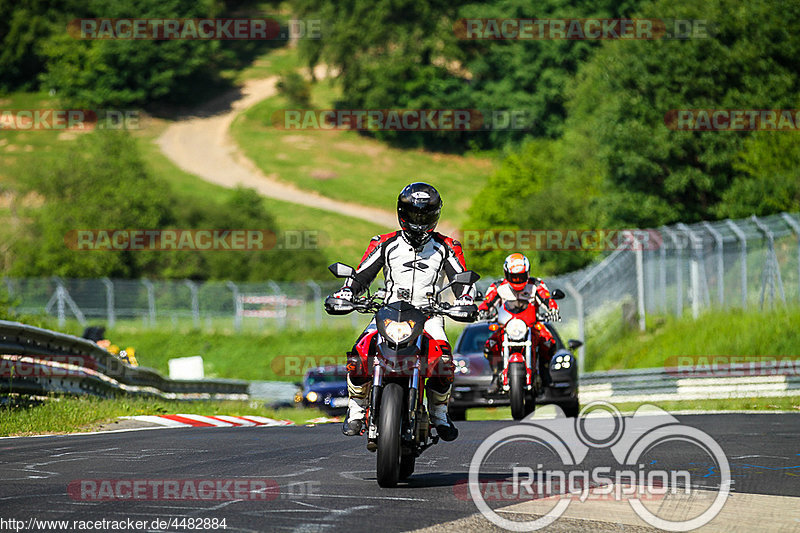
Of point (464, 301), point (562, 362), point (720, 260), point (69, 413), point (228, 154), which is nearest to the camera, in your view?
point (464, 301)

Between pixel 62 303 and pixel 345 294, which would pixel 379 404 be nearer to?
pixel 345 294

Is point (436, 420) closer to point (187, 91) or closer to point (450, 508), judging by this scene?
point (450, 508)

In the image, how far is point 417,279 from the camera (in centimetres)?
859

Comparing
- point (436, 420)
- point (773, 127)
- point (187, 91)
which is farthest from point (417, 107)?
point (436, 420)

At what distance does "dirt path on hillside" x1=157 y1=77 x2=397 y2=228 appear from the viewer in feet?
280

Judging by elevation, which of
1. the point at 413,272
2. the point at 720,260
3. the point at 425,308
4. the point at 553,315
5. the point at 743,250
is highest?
the point at 743,250

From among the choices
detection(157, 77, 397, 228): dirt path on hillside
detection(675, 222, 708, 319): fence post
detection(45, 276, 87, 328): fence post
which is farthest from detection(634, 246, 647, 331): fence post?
detection(157, 77, 397, 228): dirt path on hillside

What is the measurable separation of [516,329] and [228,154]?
84074 mm

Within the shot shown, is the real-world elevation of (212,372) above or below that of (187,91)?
below

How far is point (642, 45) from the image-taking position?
48812 millimetres

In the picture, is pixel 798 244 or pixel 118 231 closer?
pixel 798 244

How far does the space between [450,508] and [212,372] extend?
122ft

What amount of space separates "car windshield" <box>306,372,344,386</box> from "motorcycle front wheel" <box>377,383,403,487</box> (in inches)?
697

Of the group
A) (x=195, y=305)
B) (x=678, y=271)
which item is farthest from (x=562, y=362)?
(x=195, y=305)
